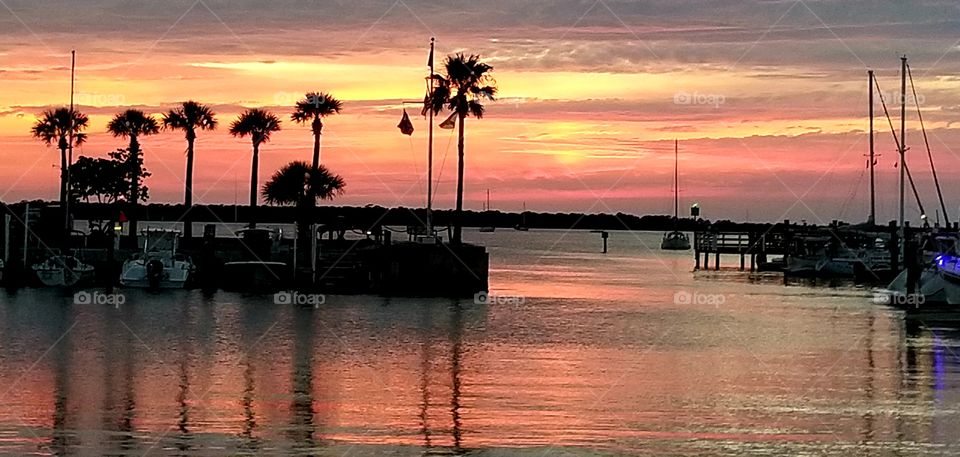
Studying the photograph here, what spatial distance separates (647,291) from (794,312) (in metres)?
20.2

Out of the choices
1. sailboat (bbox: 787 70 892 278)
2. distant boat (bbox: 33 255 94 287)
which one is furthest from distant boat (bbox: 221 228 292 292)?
sailboat (bbox: 787 70 892 278)

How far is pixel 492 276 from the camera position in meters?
90.8

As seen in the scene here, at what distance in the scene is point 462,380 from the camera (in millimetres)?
28891

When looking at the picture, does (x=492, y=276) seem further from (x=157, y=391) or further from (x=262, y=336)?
(x=157, y=391)

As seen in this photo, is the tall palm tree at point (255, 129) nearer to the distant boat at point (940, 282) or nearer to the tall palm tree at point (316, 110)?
the tall palm tree at point (316, 110)

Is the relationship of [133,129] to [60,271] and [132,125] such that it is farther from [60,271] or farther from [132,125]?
[60,271]

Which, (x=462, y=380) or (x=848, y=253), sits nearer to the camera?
(x=462, y=380)

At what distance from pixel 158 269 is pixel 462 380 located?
35296 millimetres

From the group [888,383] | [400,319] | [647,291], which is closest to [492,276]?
[647,291]

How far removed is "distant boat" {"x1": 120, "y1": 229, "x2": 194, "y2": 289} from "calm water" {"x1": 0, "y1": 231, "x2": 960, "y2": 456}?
510cm

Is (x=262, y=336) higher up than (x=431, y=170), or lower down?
lower down

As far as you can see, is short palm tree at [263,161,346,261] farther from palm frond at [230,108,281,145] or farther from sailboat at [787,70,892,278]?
sailboat at [787,70,892,278]

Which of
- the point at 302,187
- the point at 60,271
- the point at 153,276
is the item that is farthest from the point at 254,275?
the point at 302,187

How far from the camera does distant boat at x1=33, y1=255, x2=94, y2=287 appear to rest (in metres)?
62.0
